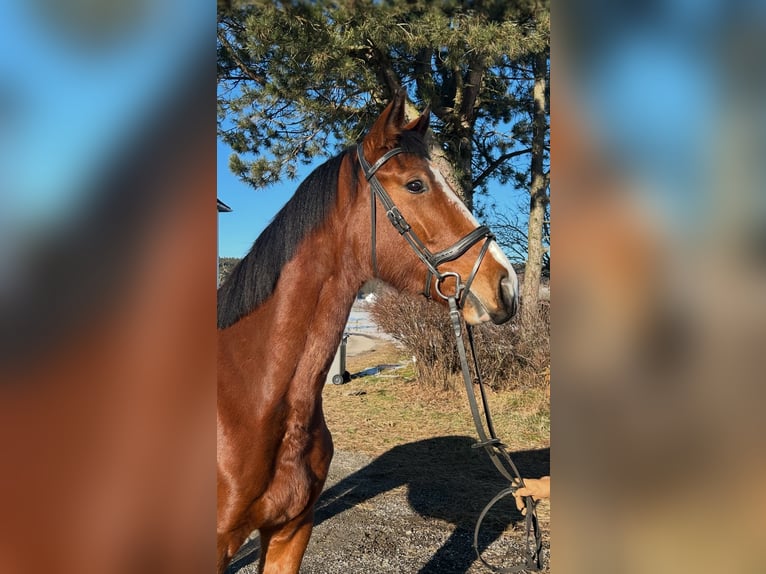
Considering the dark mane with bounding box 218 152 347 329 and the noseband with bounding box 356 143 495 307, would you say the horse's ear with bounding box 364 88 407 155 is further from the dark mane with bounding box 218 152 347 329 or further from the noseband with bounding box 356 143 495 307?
the dark mane with bounding box 218 152 347 329

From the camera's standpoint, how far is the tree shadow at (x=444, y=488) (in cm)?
348

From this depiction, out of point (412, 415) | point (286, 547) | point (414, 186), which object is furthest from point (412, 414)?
point (414, 186)

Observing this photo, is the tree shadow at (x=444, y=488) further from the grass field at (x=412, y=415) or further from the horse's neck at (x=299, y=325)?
the horse's neck at (x=299, y=325)

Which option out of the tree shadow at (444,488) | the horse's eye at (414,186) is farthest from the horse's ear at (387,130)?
the tree shadow at (444,488)

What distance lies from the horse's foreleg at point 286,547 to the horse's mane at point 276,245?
881 mm

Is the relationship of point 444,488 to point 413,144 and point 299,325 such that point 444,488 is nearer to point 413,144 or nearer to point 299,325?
point 299,325

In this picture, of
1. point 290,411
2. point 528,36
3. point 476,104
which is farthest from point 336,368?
point 290,411

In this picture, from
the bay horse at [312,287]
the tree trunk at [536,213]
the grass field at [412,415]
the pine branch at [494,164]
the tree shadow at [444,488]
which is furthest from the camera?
the pine branch at [494,164]

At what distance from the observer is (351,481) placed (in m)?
4.69

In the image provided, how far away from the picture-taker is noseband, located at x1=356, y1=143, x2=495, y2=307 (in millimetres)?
1731
